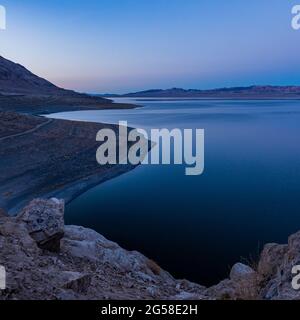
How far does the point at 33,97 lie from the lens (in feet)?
297

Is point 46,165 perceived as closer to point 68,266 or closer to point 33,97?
point 68,266

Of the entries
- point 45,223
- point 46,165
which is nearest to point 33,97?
point 46,165

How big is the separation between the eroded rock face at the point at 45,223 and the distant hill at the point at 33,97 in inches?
2466

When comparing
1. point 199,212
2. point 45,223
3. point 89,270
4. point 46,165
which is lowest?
point 199,212

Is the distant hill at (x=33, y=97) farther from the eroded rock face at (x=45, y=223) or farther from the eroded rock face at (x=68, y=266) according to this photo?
the eroded rock face at (x=45, y=223)

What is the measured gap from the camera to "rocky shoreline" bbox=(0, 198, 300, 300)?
5.75 m

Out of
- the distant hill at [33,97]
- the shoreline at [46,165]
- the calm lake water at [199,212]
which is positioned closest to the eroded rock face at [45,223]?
the calm lake water at [199,212]

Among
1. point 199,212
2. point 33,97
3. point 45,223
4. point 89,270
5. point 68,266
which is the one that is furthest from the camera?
point 33,97

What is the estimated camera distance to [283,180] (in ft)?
77.3

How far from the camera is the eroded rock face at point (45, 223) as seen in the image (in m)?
8.09

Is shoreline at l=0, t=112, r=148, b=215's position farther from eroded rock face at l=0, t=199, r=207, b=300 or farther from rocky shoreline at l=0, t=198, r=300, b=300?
rocky shoreline at l=0, t=198, r=300, b=300

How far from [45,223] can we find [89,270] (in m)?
1.61

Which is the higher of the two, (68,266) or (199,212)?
(68,266)
